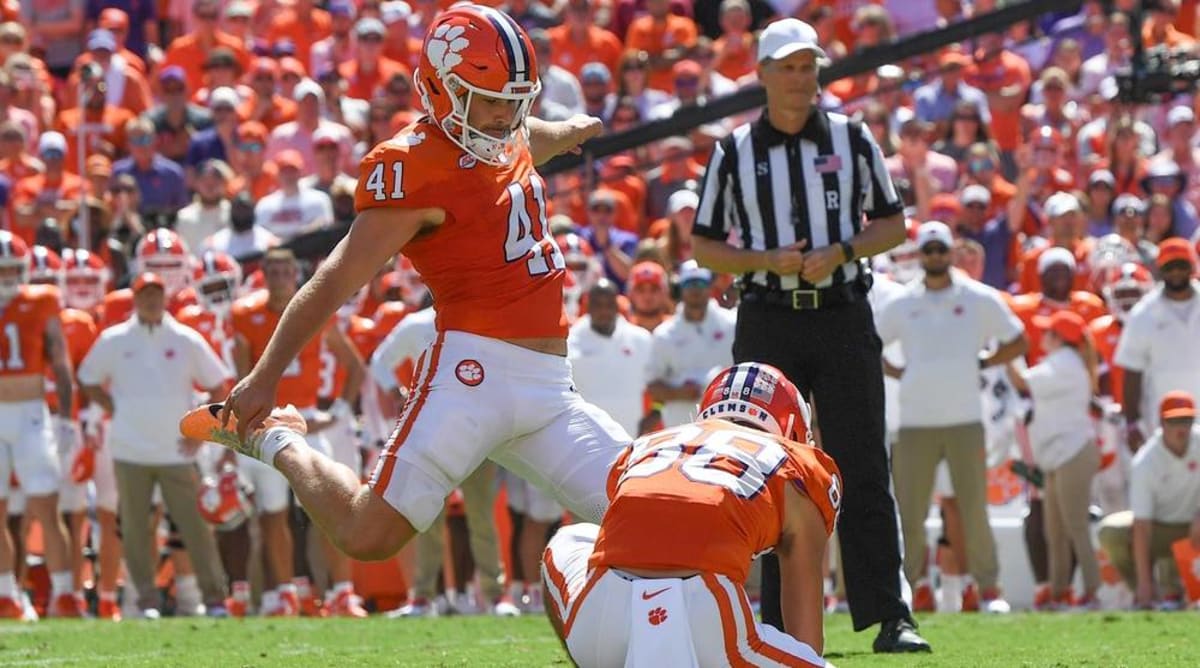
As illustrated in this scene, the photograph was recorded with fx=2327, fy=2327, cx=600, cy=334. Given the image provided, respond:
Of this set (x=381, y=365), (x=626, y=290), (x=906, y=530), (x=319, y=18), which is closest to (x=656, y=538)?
(x=906, y=530)

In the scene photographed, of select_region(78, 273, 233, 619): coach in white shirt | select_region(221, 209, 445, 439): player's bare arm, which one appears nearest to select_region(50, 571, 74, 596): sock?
select_region(78, 273, 233, 619): coach in white shirt

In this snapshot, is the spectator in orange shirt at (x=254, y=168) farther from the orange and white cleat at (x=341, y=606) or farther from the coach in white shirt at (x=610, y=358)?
the orange and white cleat at (x=341, y=606)

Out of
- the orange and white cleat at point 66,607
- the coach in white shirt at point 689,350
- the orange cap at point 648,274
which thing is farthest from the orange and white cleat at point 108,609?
the orange cap at point 648,274

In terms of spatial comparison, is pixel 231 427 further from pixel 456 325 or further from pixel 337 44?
pixel 337 44

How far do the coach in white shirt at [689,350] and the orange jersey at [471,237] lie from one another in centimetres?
557

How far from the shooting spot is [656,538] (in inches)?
213

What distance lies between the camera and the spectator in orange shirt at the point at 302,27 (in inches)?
742

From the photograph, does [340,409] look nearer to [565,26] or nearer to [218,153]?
[218,153]

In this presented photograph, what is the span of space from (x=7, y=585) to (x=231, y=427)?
6.08 m

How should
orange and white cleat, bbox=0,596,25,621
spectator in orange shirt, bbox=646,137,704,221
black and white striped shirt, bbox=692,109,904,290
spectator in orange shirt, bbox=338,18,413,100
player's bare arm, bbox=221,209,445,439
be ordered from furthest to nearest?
1. spectator in orange shirt, bbox=338,18,413,100
2. spectator in orange shirt, bbox=646,137,704,221
3. orange and white cleat, bbox=0,596,25,621
4. black and white striped shirt, bbox=692,109,904,290
5. player's bare arm, bbox=221,209,445,439

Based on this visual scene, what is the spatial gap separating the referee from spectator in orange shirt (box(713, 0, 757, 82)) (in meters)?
9.49

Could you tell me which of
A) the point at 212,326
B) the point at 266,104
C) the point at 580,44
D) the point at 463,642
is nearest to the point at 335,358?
the point at 212,326

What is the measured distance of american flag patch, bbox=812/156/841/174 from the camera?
25.5 feet

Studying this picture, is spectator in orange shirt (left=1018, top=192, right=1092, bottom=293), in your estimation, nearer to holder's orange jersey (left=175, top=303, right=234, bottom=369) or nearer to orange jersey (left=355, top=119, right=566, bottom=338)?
holder's orange jersey (left=175, top=303, right=234, bottom=369)
